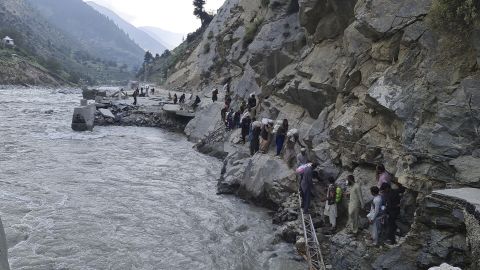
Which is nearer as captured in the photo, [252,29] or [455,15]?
[455,15]

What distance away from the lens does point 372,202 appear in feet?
38.3

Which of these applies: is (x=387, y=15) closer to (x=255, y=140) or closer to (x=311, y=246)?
(x=311, y=246)

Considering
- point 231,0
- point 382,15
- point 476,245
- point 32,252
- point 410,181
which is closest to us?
point 476,245

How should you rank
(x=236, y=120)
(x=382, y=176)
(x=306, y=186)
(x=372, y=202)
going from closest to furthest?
1. (x=372, y=202)
2. (x=382, y=176)
3. (x=306, y=186)
4. (x=236, y=120)

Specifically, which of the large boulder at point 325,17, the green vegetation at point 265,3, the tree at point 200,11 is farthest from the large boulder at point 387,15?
the tree at point 200,11

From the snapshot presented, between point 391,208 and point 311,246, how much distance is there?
279cm

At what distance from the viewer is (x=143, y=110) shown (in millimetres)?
45469

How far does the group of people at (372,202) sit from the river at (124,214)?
1780 millimetres

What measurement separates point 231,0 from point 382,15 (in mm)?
40062

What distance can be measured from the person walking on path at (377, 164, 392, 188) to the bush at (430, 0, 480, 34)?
4.11 meters

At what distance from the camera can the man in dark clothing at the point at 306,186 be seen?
14.3m

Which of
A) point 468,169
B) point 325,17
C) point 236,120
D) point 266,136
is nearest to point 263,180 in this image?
point 266,136

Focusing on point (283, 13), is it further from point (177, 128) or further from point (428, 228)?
point (428, 228)

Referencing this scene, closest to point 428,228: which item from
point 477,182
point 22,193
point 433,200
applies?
point 433,200
